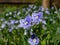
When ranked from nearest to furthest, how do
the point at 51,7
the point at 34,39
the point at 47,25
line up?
the point at 34,39 → the point at 47,25 → the point at 51,7

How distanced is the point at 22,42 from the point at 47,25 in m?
0.31

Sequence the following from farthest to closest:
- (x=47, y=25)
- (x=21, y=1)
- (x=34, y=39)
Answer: (x=21, y=1)
(x=47, y=25)
(x=34, y=39)

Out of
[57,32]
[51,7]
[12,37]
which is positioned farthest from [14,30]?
[51,7]

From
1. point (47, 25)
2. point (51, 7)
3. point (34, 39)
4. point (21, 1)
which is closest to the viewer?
point (34, 39)

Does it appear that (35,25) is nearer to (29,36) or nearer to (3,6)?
(29,36)

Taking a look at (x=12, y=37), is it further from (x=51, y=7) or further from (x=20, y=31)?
(x=51, y=7)

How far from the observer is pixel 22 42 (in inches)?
83.7

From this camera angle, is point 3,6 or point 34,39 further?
point 3,6

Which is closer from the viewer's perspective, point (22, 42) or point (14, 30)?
point (22, 42)

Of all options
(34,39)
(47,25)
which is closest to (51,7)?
(47,25)

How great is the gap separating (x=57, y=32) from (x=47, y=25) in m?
0.14

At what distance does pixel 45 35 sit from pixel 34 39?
131 millimetres

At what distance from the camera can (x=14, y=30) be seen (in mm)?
2359

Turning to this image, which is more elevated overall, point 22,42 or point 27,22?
point 27,22
